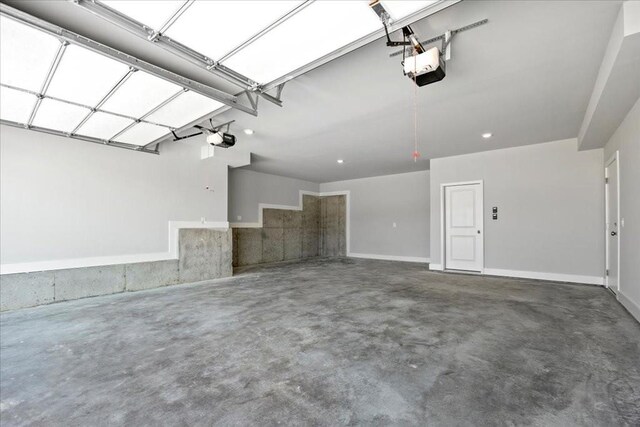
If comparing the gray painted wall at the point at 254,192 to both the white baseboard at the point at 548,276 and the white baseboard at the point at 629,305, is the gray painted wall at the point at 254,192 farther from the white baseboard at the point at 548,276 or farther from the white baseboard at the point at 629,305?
the white baseboard at the point at 629,305

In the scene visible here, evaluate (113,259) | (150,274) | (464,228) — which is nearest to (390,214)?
(464,228)

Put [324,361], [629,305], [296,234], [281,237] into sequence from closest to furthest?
[324,361], [629,305], [281,237], [296,234]

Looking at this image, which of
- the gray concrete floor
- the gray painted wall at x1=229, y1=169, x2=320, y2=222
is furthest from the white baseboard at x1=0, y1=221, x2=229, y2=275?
the gray painted wall at x1=229, y1=169, x2=320, y2=222

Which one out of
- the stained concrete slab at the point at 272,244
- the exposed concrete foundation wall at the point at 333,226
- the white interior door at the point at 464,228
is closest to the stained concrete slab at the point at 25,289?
the stained concrete slab at the point at 272,244

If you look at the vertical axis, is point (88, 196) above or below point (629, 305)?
above

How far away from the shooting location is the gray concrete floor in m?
1.72

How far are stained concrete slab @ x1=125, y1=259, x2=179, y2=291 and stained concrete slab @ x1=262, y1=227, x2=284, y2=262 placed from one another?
3.21 metres

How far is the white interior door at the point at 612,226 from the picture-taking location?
4312mm

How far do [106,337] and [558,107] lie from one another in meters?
6.18

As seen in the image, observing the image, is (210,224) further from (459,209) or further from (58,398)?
Answer: (459,209)

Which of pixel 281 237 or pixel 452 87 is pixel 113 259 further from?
pixel 452 87

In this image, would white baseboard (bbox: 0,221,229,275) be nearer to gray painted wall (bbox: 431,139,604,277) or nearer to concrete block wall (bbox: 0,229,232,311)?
concrete block wall (bbox: 0,229,232,311)

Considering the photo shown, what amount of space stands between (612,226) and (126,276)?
8032mm

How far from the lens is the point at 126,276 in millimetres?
4910
